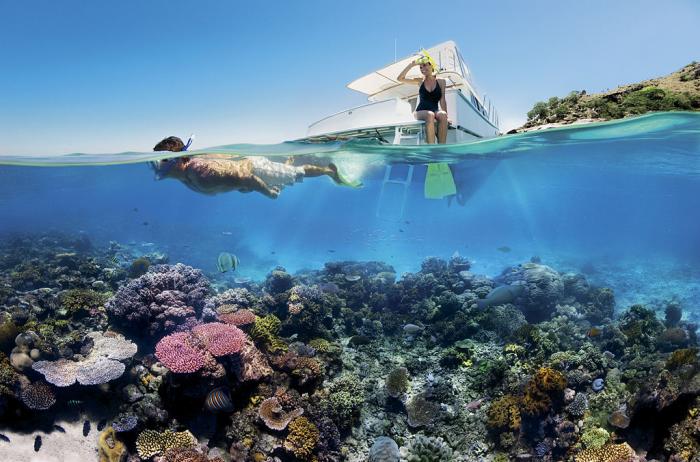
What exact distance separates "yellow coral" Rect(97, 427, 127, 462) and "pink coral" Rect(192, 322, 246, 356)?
1995mm

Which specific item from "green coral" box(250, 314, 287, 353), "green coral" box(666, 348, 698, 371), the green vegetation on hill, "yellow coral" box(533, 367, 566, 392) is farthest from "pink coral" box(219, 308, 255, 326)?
the green vegetation on hill

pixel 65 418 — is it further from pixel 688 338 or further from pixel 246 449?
pixel 688 338

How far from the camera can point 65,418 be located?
6316mm

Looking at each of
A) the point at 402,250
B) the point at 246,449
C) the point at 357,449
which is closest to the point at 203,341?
the point at 246,449

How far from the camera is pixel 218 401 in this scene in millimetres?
6191

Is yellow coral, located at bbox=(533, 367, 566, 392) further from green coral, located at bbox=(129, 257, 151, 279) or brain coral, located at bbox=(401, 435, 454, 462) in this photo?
green coral, located at bbox=(129, 257, 151, 279)

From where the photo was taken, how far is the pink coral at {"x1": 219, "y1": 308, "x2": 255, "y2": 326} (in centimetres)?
763

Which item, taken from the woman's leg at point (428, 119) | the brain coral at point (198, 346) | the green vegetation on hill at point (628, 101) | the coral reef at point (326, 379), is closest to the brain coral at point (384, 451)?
the coral reef at point (326, 379)

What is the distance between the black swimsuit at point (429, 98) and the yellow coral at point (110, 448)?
978cm

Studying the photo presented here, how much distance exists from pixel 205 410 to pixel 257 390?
0.95 metres

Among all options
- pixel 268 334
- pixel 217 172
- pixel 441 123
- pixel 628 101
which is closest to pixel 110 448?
pixel 268 334

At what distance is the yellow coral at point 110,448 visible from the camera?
589 centimetres

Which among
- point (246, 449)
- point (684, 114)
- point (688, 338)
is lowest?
point (688, 338)

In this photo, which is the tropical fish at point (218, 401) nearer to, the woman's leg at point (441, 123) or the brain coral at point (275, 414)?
the brain coral at point (275, 414)
